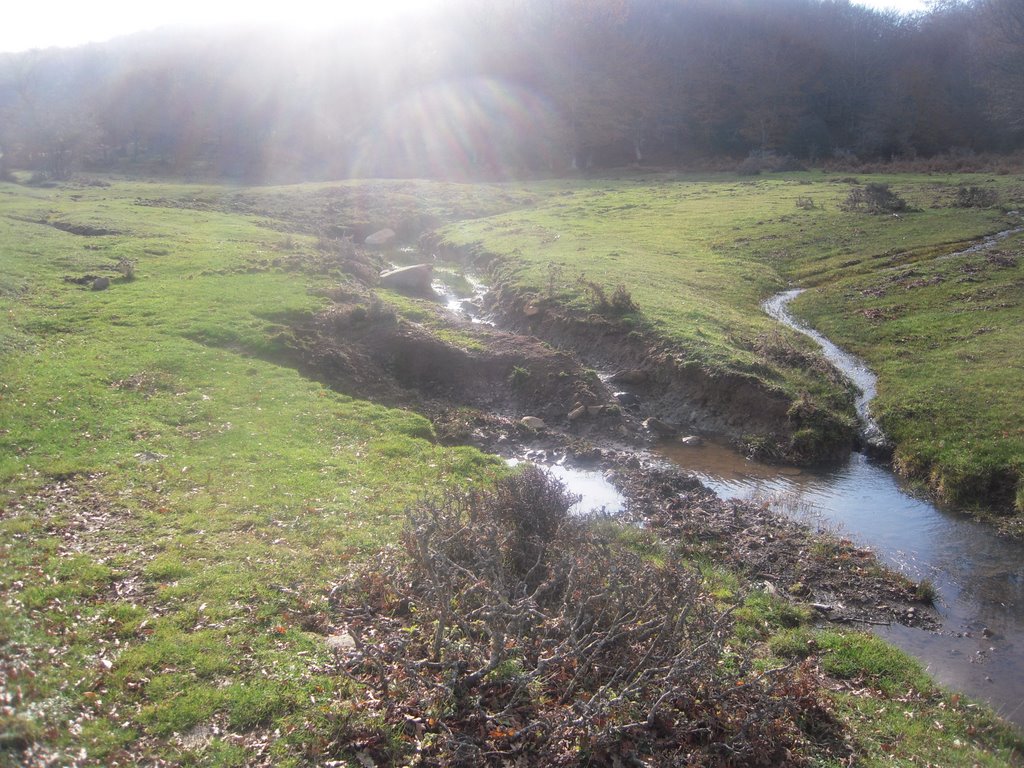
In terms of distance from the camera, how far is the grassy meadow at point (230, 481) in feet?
26.9

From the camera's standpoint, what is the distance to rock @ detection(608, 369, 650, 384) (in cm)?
2455

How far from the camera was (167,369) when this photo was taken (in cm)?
1984

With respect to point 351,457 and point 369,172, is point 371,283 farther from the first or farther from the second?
point 369,172

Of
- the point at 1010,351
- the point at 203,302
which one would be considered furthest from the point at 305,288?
the point at 1010,351

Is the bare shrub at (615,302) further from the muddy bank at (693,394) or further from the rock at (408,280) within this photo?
the rock at (408,280)

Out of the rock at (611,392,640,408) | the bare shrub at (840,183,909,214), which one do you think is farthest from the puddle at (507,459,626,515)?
the bare shrub at (840,183,909,214)

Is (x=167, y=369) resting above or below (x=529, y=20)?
below

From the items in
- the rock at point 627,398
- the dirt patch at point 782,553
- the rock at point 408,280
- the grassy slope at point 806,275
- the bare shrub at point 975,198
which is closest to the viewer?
the dirt patch at point 782,553

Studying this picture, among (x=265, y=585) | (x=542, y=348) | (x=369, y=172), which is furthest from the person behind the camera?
(x=369, y=172)

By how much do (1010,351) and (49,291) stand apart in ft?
118

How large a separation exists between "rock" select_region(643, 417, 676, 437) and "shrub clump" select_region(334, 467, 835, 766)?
36.3 feet

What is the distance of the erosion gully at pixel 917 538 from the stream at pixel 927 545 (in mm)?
20

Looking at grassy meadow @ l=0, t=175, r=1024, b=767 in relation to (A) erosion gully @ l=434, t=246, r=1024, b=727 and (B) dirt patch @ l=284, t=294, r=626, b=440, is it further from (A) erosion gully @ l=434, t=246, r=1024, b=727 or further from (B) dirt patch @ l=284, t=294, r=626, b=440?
(B) dirt patch @ l=284, t=294, r=626, b=440

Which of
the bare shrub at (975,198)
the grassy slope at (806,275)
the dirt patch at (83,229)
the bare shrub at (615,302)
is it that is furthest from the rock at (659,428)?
the bare shrub at (975,198)
